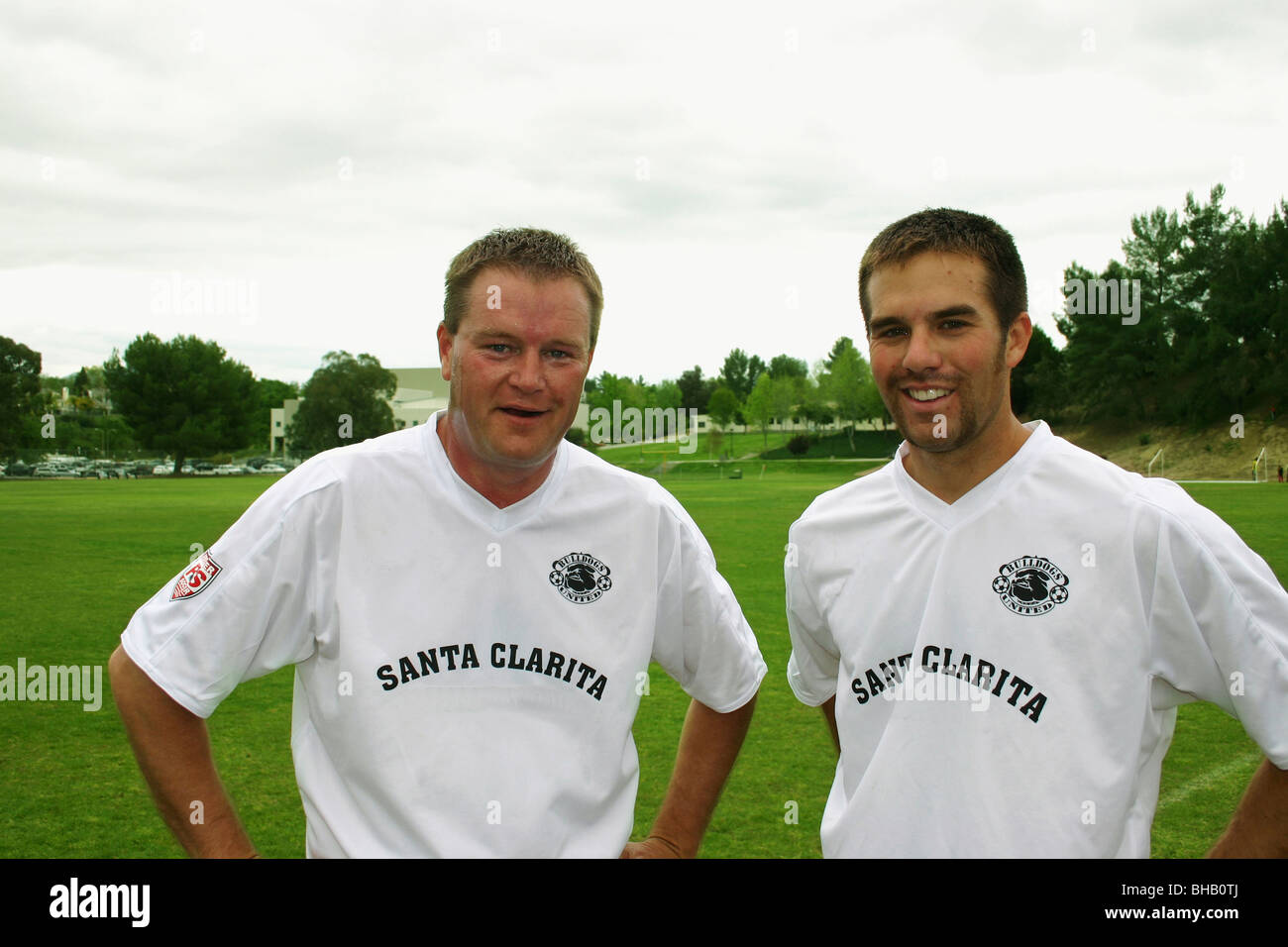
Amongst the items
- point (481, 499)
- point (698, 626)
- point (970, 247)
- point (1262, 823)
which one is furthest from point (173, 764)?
point (1262, 823)

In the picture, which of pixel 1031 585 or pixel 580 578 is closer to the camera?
pixel 1031 585

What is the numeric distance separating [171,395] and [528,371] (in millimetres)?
96879

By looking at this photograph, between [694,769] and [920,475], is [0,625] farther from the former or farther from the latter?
[920,475]

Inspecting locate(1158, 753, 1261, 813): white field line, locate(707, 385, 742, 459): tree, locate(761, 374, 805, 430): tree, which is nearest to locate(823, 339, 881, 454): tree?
locate(761, 374, 805, 430): tree

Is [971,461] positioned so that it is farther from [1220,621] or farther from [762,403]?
[762,403]

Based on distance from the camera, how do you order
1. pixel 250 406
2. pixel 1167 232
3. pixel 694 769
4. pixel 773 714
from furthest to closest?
pixel 250 406
pixel 1167 232
pixel 773 714
pixel 694 769

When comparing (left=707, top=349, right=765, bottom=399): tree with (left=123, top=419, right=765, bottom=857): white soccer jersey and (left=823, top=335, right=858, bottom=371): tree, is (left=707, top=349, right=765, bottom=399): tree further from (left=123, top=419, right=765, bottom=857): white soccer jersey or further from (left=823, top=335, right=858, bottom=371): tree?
(left=123, top=419, right=765, bottom=857): white soccer jersey

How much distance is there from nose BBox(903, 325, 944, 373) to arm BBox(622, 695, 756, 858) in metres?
1.37

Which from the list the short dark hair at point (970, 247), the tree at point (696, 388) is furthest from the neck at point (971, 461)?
the tree at point (696, 388)

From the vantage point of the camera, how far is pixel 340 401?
69438mm

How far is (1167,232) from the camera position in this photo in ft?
233

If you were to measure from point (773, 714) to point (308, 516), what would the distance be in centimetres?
635

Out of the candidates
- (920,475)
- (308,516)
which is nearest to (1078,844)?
(920,475)

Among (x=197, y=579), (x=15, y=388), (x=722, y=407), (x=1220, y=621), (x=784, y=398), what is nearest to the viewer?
(x=1220, y=621)
